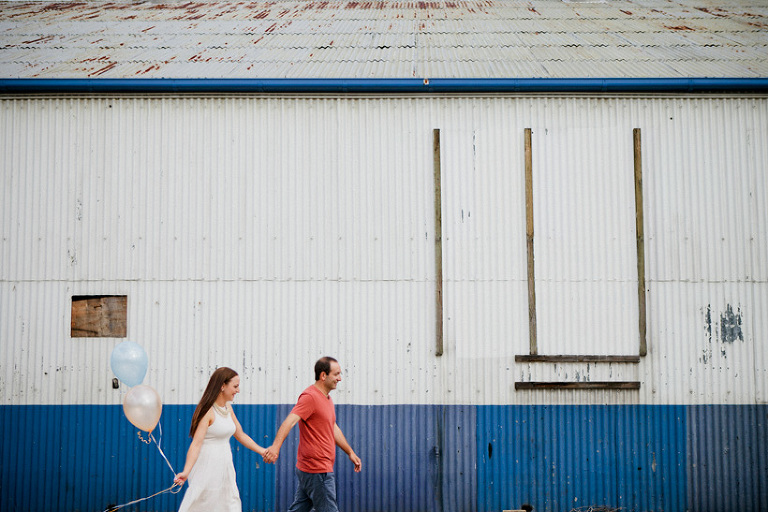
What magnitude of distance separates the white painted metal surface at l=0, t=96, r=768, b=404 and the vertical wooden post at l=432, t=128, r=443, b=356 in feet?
0.29

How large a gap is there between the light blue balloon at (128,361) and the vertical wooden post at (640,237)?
19.0 ft

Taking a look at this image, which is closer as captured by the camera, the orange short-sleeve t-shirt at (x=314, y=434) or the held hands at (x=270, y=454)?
the held hands at (x=270, y=454)

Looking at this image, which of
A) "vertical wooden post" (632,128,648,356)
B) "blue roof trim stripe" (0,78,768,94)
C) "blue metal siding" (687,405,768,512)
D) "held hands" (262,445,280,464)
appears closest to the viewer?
"held hands" (262,445,280,464)

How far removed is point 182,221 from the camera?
8609 millimetres

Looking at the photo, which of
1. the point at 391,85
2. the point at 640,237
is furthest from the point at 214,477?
the point at 640,237

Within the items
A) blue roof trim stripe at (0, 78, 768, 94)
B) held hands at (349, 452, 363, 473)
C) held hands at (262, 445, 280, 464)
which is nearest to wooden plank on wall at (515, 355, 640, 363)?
held hands at (349, 452, 363, 473)

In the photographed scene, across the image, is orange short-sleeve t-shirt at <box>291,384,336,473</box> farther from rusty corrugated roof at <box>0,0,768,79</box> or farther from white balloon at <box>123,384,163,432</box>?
rusty corrugated roof at <box>0,0,768,79</box>

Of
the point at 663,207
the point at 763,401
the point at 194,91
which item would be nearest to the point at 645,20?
the point at 663,207

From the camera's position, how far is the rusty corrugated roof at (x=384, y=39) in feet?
29.8

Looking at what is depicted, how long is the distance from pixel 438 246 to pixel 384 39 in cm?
392

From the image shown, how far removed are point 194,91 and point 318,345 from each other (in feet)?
11.9

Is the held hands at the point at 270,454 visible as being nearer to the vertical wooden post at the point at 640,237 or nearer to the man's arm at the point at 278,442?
the man's arm at the point at 278,442

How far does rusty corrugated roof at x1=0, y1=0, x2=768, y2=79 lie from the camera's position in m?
9.09

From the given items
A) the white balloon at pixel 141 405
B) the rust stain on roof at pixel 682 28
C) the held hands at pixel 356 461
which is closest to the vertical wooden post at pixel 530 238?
the held hands at pixel 356 461
